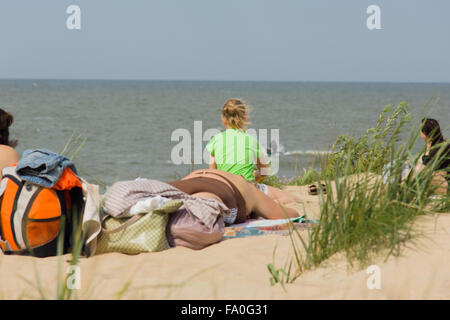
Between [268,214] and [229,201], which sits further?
[268,214]

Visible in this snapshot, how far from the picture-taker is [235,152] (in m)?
5.33

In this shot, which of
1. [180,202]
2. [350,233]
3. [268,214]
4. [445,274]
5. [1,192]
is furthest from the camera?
[268,214]

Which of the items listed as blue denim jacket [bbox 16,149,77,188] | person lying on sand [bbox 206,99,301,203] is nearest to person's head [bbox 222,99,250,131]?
person lying on sand [bbox 206,99,301,203]

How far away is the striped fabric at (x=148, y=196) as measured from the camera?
3.83 metres

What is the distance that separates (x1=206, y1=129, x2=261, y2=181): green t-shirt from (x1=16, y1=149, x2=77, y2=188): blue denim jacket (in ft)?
6.78

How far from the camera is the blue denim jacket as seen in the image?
3.48 m

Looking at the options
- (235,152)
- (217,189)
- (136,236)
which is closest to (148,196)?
(136,236)

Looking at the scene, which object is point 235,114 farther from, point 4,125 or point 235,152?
point 4,125

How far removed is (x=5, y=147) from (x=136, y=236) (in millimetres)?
1339

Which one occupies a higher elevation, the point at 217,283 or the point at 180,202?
the point at 180,202

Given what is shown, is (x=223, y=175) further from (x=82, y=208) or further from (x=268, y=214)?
(x=82, y=208)
